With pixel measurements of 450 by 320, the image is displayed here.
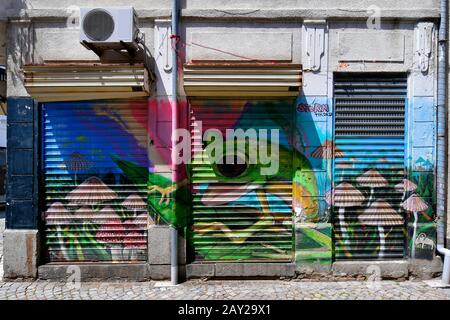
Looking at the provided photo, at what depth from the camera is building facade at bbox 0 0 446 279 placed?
529 centimetres

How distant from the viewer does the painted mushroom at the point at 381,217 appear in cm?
544

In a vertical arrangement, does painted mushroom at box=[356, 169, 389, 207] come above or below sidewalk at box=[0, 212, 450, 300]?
above

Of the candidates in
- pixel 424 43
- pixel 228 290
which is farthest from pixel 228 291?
pixel 424 43

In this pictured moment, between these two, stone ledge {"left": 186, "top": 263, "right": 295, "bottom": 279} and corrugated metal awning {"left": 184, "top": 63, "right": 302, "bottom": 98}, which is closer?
corrugated metal awning {"left": 184, "top": 63, "right": 302, "bottom": 98}

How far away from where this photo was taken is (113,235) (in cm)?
542

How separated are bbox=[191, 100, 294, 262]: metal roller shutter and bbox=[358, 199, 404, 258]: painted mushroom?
4.35ft

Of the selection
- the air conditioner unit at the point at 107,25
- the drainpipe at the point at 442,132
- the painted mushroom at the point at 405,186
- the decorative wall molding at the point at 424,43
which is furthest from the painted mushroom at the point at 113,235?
the decorative wall molding at the point at 424,43

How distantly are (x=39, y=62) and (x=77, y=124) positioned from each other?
46.6 inches

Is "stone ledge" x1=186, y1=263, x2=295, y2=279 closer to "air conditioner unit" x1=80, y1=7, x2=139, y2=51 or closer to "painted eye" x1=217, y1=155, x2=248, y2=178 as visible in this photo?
"painted eye" x1=217, y1=155, x2=248, y2=178

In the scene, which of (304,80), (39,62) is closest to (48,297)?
(39,62)

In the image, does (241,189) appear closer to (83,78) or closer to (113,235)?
(113,235)

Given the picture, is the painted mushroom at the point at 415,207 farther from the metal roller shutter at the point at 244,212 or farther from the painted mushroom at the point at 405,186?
the metal roller shutter at the point at 244,212

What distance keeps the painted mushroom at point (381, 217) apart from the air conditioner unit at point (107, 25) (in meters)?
4.72

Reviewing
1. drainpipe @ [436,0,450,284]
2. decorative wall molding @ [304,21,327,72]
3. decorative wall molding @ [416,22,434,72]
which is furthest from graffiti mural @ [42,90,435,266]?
decorative wall molding @ [416,22,434,72]
